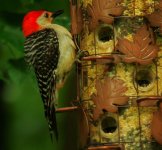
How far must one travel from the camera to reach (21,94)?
473 inches

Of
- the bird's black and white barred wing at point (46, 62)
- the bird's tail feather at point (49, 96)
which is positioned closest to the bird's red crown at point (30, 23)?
the bird's black and white barred wing at point (46, 62)

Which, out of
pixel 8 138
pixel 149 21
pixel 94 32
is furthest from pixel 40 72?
pixel 8 138

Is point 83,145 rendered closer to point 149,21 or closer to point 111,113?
point 111,113

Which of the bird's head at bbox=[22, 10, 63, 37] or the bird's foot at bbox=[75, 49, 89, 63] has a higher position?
Result: the bird's head at bbox=[22, 10, 63, 37]

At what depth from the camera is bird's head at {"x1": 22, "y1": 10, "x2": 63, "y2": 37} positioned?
31.0ft

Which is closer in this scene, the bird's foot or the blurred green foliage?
the bird's foot

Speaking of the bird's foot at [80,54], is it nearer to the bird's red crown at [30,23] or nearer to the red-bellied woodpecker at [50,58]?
the red-bellied woodpecker at [50,58]

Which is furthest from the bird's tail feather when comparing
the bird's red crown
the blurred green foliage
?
the bird's red crown

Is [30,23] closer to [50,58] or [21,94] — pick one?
[50,58]

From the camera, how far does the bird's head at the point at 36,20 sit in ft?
31.0

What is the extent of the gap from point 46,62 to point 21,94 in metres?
3.04

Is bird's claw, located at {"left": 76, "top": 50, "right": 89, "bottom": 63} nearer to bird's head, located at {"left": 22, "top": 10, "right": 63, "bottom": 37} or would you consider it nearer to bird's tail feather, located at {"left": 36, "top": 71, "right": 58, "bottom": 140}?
bird's tail feather, located at {"left": 36, "top": 71, "right": 58, "bottom": 140}

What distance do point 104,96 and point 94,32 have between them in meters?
0.76

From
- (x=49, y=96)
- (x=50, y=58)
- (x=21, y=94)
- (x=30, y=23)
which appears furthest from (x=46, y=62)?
(x=21, y=94)
